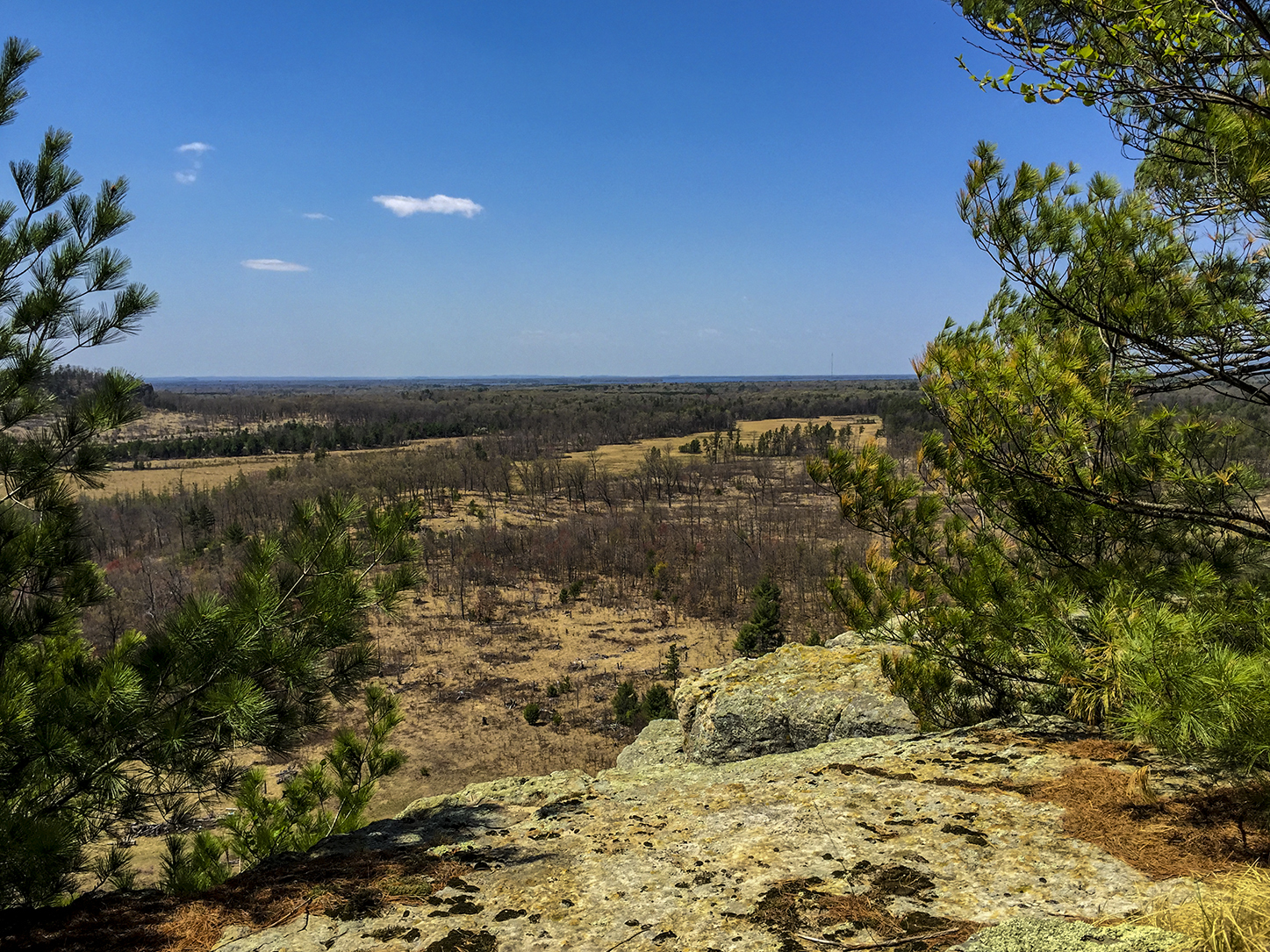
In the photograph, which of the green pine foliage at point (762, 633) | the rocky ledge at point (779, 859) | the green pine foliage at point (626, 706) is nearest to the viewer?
the rocky ledge at point (779, 859)

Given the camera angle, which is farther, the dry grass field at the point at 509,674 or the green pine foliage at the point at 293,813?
the dry grass field at the point at 509,674

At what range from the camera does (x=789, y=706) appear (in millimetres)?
8219

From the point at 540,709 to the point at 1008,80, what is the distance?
29.5 metres

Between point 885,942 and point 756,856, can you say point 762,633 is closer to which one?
point 756,856

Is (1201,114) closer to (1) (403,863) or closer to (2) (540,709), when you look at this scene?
(1) (403,863)

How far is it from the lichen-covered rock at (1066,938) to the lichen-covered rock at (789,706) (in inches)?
178

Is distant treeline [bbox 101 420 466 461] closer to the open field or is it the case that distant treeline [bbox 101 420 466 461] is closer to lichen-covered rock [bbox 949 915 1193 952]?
the open field

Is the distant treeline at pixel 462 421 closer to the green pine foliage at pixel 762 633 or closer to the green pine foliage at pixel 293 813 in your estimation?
the green pine foliage at pixel 762 633

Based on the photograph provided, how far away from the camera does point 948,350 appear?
532 centimetres

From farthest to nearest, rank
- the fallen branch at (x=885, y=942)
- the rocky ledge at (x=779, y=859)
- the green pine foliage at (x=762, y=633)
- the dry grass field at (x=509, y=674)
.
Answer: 1. the green pine foliage at (x=762, y=633)
2. the dry grass field at (x=509, y=674)
3. the rocky ledge at (x=779, y=859)
4. the fallen branch at (x=885, y=942)

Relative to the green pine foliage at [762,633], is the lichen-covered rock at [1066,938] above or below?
above

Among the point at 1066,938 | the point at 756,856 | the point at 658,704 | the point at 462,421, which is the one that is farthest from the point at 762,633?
the point at 462,421

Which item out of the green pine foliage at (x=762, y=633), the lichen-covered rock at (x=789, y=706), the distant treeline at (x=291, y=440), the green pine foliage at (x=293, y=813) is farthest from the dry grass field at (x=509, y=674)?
the distant treeline at (x=291, y=440)

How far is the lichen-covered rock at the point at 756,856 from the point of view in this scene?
3.48m
